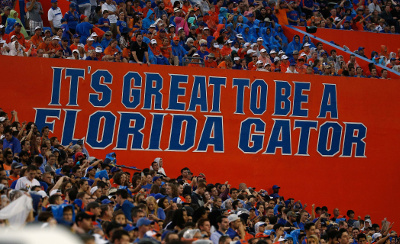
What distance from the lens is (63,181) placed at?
1393 centimetres

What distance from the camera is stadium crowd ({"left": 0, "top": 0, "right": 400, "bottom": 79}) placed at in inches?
850

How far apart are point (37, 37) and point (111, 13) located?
2424mm

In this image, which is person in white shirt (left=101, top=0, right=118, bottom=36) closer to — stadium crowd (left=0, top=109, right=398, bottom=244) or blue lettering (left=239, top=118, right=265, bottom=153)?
stadium crowd (left=0, top=109, right=398, bottom=244)

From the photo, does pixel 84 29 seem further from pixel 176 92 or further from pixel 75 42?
pixel 176 92

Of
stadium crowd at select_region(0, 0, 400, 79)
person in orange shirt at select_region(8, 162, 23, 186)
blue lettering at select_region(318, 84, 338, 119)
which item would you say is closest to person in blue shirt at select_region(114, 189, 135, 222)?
person in orange shirt at select_region(8, 162, 23, 186)

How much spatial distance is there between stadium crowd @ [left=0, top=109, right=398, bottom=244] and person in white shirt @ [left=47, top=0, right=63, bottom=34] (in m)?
4.21

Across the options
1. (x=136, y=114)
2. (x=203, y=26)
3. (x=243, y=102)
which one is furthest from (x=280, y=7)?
(x=136, y=114)

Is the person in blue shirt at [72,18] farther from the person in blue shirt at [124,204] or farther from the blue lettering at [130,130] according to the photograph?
the person in blue shirt at [124,204]

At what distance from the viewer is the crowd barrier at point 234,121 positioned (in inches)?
830

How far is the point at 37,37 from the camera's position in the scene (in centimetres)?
2155

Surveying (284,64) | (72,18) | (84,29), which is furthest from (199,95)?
(72,18)

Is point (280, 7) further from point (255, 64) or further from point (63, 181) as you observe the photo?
point (63, 181)

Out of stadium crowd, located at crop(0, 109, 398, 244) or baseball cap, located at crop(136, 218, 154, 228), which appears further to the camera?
baseball cap, located at crop(136, 218, 154, 228)

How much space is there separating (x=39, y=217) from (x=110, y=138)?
36.0 feet
